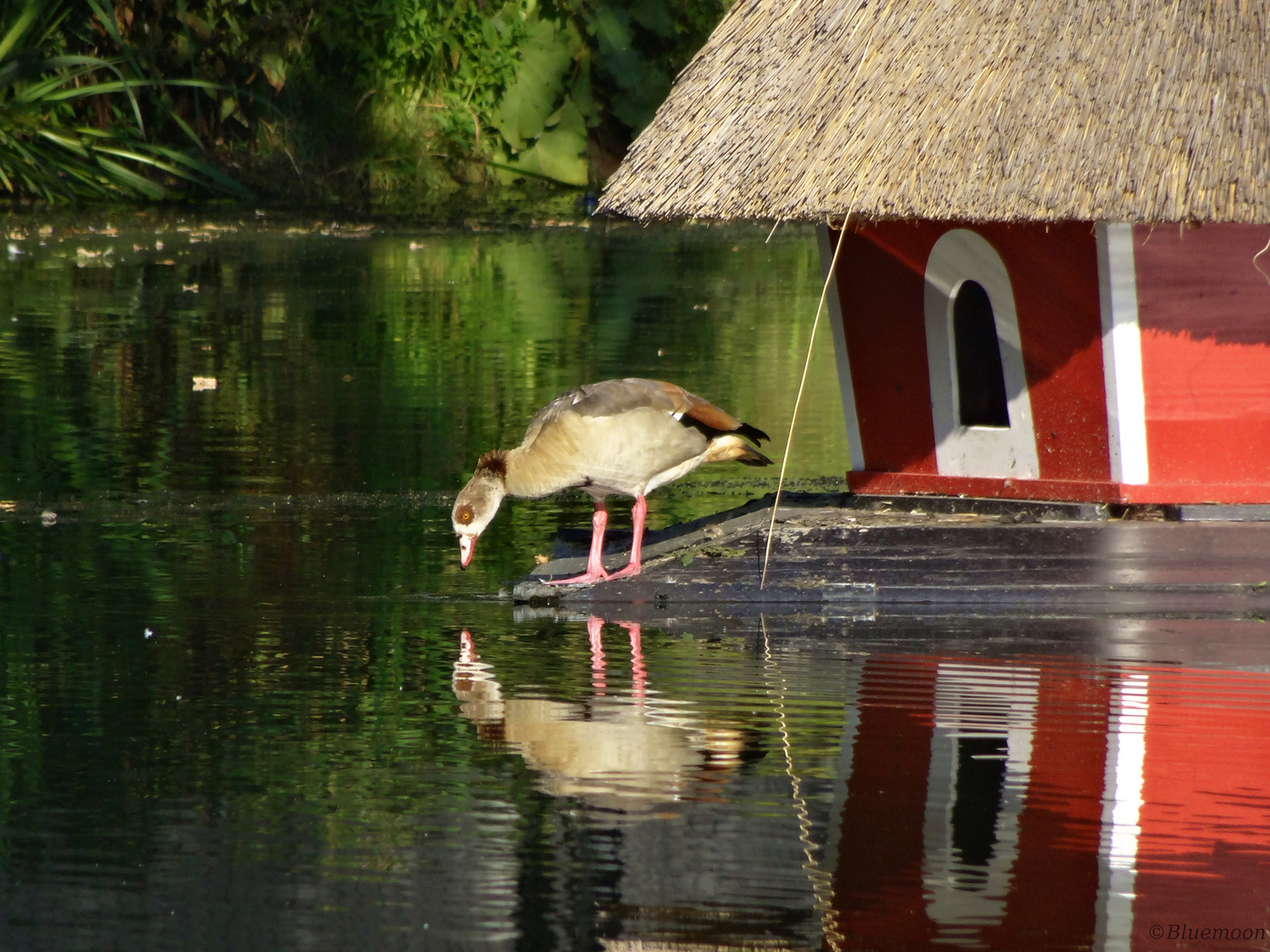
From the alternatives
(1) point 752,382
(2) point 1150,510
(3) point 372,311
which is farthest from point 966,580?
(3) point 372,311

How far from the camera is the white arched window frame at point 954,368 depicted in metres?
8.52

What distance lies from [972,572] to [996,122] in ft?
6.10

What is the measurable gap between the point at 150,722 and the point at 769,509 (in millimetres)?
3303

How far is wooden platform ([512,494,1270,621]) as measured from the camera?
809 centimetres

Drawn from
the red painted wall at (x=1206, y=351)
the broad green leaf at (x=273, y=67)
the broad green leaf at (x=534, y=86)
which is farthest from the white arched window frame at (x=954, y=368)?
the broad green leaf at (x=273, y=67)

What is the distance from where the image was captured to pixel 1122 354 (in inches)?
319

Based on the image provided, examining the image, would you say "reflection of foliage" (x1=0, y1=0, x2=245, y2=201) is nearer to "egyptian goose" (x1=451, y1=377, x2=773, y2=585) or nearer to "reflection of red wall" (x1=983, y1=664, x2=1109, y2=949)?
"egyptian goose" (x1=451, y1=377, x2=773, y2=585)

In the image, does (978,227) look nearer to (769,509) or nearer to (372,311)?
(769,509)

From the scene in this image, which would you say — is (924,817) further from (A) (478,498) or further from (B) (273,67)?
(B) (273,67)

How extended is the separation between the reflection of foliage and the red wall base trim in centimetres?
1635

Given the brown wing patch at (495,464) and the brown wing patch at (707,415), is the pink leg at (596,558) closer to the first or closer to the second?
the brown wing patch at (495,464)

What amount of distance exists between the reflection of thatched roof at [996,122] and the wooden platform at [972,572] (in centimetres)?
135

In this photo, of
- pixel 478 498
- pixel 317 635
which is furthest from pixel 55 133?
pixel 317 635

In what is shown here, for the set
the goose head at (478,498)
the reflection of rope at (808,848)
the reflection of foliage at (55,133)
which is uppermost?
the reflection of foliage at (55,133)
